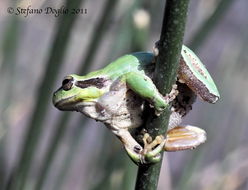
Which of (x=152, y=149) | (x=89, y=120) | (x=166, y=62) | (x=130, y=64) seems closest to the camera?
(x=166, y=62)

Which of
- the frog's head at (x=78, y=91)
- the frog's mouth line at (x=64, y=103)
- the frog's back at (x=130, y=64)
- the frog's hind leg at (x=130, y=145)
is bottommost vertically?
the frog's hind leg at (x=130, y=145)

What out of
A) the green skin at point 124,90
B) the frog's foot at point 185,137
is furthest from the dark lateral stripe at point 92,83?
the frog's foot at point 185,137

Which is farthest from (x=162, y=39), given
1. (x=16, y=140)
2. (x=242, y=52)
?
(x=16, y=140)

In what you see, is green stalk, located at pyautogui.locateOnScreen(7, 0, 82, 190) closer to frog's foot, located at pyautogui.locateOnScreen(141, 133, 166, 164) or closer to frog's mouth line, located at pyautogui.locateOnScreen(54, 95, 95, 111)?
frog's mouth line, located at pyautogui.locateOnScreen(54, 95, 95, 111)

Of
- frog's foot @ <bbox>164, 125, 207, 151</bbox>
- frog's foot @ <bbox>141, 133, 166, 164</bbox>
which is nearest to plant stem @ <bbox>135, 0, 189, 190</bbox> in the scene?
frog's foot @ <bbox>141, 133, 166, 164</bbox>

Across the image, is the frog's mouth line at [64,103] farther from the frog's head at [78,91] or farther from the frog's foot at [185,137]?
the frog's foot at [185,137]

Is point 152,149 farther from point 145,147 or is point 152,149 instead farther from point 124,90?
point 124,90

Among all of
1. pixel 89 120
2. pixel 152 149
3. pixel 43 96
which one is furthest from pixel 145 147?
pixel 89 120
